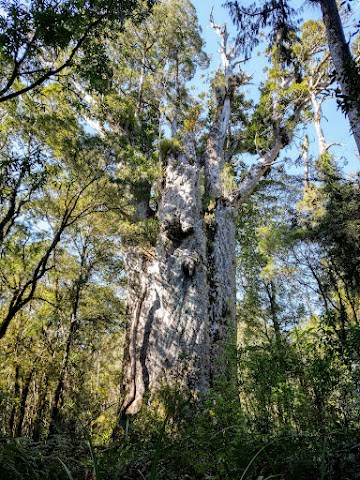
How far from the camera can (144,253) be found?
7.67m

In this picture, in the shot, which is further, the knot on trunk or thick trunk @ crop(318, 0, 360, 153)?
the knot on trunk

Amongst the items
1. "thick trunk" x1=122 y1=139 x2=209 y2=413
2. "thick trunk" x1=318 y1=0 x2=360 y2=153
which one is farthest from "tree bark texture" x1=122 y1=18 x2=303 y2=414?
"thick trunk" x1=318 y1=0 x2=360 y2=153

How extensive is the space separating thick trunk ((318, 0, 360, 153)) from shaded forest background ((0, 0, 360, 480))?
25cm

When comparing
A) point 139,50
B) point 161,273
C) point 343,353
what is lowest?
point 343,353

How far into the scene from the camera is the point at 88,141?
718 centimetres

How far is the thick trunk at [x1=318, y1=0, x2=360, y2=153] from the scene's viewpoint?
140 inches

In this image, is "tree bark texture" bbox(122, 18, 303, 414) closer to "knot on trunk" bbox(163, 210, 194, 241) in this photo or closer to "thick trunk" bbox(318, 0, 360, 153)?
"knot on trunk" bbox(163, 210, 194, 241)

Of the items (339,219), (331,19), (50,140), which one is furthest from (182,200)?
(331,19)

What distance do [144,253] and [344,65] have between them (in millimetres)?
5306

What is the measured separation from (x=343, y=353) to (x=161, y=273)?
4.01m

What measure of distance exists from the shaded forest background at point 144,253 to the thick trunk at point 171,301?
0.44 m

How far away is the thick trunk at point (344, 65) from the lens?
3.57 meters

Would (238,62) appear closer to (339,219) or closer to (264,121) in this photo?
(264,121)

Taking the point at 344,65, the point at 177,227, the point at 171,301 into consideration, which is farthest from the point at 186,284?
the point at 344,65
